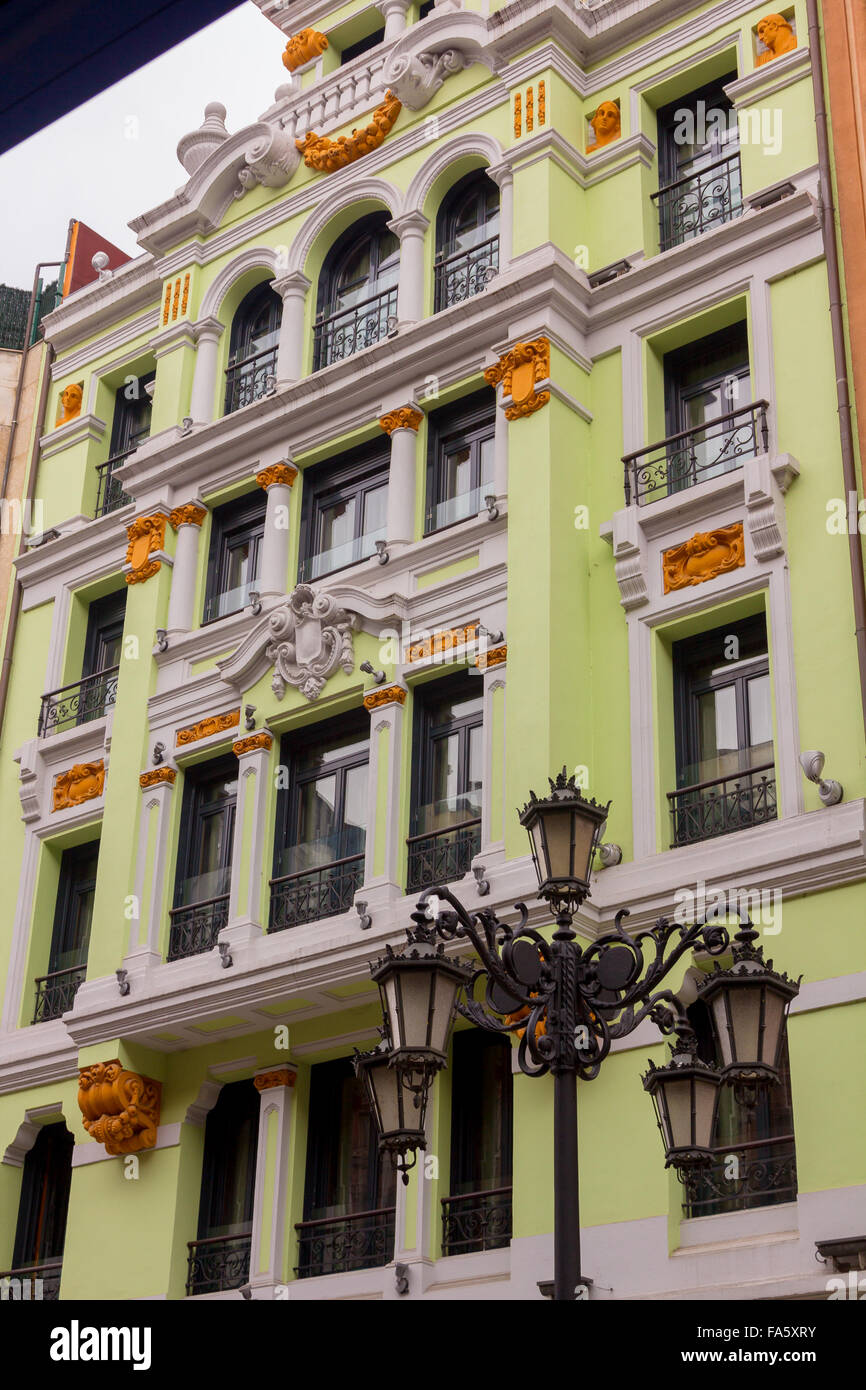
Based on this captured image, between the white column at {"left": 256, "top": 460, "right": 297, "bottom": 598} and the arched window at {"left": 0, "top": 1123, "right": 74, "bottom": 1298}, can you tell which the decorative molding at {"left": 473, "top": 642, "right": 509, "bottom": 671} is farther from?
the arched window at {"left": 0, "top": 1123, "right": 74, "bottom": 1298}

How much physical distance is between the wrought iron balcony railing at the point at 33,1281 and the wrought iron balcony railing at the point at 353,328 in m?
10.1

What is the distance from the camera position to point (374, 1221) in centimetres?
1496

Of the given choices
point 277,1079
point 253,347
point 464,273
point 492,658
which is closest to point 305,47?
point 253,347

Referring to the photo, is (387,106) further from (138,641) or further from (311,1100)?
(311,1100)

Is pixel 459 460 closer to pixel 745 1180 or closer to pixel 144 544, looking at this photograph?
pixel 144 544

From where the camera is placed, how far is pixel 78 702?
20.6m

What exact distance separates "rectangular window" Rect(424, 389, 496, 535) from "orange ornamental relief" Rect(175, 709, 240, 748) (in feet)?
9.20

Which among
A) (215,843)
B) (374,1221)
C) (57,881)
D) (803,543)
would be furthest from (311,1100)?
(803,543)

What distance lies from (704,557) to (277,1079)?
629 cm

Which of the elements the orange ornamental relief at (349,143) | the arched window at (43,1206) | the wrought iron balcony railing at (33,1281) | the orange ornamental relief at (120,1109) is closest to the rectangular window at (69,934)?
the arched window at (43,1206)

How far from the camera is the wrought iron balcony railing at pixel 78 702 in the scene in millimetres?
20312

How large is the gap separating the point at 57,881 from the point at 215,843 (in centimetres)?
304

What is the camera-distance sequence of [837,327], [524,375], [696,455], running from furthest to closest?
[524,375]
[696,455]
[837,327]

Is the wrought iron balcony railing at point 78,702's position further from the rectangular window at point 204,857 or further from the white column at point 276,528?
the white column at point 276,528
